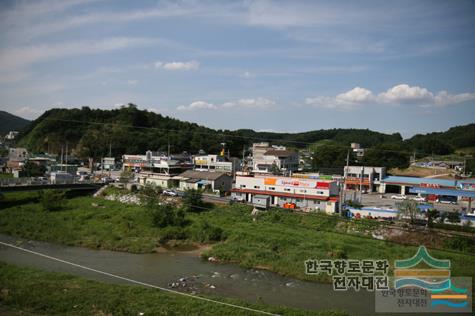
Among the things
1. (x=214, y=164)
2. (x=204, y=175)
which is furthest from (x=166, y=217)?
(x=214, y=164)

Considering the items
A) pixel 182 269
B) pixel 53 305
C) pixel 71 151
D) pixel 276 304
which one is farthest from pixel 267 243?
pixel 71 151

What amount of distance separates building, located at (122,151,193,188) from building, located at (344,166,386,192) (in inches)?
726

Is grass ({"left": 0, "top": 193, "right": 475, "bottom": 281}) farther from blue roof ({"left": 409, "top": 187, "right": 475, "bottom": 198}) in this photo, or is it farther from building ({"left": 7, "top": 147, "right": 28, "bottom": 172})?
building ({"left": 7, "top": 147, "right": 28, "bottom": 172})

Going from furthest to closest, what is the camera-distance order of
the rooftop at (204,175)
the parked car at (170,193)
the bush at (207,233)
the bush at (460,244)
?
the rooftop at (204,175) → the parked car at (170,193) → the bush at (207,233) → the bush at (460,244)

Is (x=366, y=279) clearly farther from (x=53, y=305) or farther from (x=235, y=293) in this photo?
(x=53, y=305)

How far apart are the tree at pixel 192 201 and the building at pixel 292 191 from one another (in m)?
4.11

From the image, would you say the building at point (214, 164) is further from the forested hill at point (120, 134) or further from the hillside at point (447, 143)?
the hillside at point (447, 143)

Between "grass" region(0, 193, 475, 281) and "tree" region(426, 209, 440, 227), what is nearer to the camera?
"grass" region(0, 193, 475, 281)

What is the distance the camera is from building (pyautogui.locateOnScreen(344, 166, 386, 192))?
3822cm

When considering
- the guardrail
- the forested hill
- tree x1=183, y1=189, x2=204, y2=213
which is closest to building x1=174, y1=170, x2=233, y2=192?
tree x1=183, y1=189, x2=204, y2=213

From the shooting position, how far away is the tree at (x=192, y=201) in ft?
84.9

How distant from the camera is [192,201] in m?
26.0

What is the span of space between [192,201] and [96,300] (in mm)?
14074

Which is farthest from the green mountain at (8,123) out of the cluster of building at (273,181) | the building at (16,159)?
the cluster of building at (273,181)
